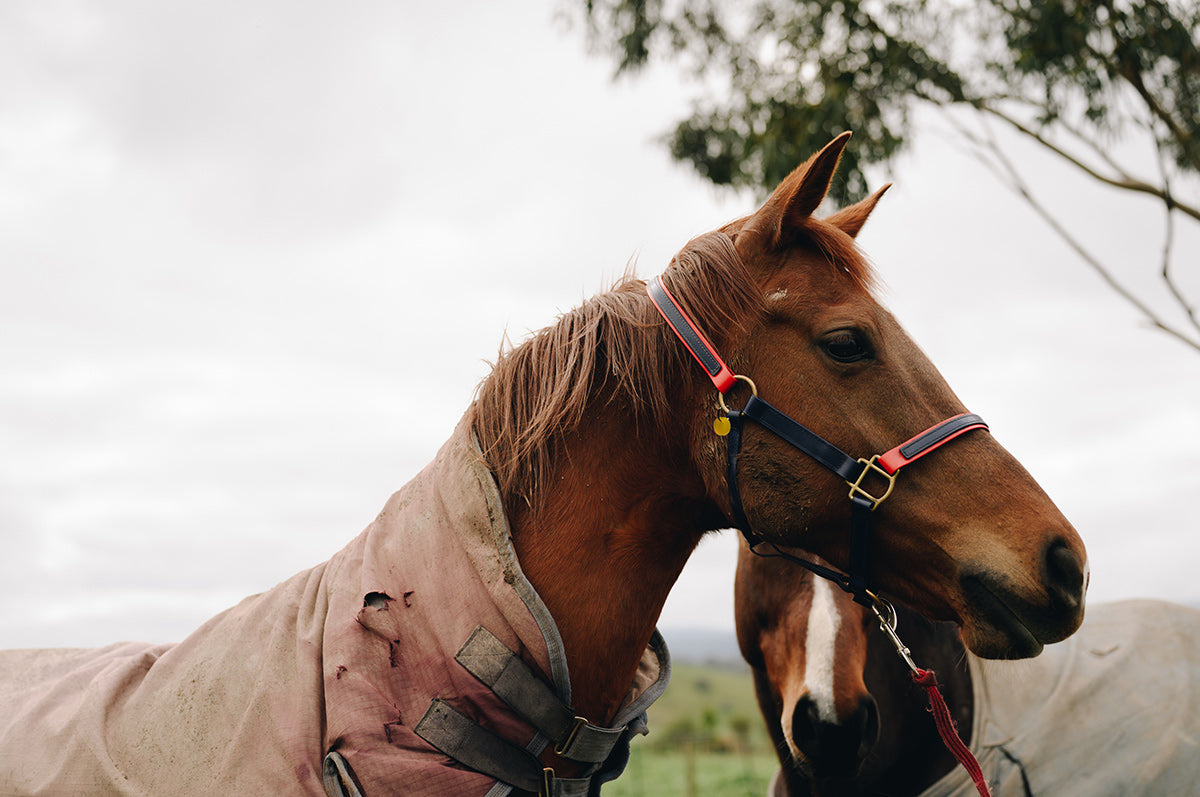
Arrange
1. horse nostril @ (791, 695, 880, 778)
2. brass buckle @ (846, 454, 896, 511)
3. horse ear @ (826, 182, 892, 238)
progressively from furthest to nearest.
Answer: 1. horse nostril @ (791, 695, 880, 778)
2. horse ear @ (826, 182, 892, 238)
3. brass buckle @ (846, 454, 896, 511)

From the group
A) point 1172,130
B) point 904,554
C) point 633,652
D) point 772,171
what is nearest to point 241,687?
point 633,652

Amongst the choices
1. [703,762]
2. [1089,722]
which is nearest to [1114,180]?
[1089,722]

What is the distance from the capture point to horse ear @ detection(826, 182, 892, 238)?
8.55ft

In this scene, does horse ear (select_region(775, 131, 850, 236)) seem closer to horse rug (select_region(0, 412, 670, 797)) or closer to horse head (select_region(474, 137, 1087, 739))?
horse head (select_region(474, 137, 1087, 739))

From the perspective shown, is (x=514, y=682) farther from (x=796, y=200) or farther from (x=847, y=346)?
→ (x=796, y=200)

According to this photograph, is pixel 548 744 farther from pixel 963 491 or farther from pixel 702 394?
pixel 963 491

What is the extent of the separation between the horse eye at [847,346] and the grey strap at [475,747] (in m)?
1.25

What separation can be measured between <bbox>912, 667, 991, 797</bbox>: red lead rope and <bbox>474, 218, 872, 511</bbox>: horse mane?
98 centimetres

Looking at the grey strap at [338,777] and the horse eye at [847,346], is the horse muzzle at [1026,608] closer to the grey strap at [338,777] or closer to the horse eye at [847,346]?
the horse eye at [847,346]

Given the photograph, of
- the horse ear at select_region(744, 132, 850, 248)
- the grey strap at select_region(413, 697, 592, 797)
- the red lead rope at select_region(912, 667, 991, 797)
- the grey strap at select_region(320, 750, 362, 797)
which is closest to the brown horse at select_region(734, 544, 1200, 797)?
the red lead rope at select_region(912, 667, 991, 797)

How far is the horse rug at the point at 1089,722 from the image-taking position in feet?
10.9

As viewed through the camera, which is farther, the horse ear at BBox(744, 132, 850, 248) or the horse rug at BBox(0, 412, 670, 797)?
the horse ear at BBox(744, 132, 850, 248)

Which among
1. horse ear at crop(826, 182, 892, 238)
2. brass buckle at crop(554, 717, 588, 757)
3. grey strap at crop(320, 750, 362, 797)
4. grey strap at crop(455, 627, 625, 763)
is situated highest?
horse ear at crop(826, 182, 892, 238)

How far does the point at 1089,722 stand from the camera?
3.50m
